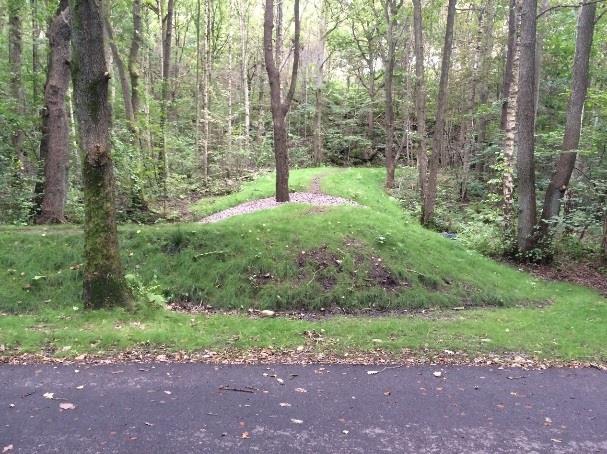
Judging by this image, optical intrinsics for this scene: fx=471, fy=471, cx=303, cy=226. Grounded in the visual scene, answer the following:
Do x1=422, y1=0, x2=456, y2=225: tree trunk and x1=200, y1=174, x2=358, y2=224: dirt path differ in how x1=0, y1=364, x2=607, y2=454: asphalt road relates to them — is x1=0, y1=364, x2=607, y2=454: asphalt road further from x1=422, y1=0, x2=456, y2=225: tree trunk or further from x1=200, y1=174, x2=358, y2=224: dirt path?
x1=422, y1=0, x2=456, y2=225: tree trunk

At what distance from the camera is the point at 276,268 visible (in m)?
9.55

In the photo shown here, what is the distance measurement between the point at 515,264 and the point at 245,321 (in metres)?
7.88

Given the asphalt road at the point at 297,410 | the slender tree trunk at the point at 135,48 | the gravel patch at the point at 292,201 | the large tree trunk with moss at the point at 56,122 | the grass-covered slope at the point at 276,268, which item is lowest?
the asphalt road at the point at 297,410

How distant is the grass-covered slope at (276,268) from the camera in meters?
8.86

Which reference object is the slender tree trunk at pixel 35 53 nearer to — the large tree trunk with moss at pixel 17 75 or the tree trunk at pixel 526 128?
the large tree trunk with moss at pixel 17 75

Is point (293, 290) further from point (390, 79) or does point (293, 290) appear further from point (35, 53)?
point (390, 79)

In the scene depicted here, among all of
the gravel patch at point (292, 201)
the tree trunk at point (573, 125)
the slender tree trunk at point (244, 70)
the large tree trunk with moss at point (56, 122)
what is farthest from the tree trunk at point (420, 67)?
the large tree trunk with moss at point (56, 122)

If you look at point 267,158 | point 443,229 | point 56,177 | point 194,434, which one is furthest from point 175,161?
point 194,434

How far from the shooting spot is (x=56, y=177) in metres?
11.4

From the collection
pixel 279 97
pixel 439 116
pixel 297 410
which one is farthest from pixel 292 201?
pixel 297 410

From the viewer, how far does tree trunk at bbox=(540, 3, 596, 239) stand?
11.8m

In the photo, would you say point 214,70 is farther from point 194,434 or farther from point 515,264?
point 194,434

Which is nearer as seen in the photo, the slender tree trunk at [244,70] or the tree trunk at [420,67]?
the tree trunk at [420,67]

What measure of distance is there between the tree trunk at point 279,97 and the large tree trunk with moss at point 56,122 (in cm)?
528
